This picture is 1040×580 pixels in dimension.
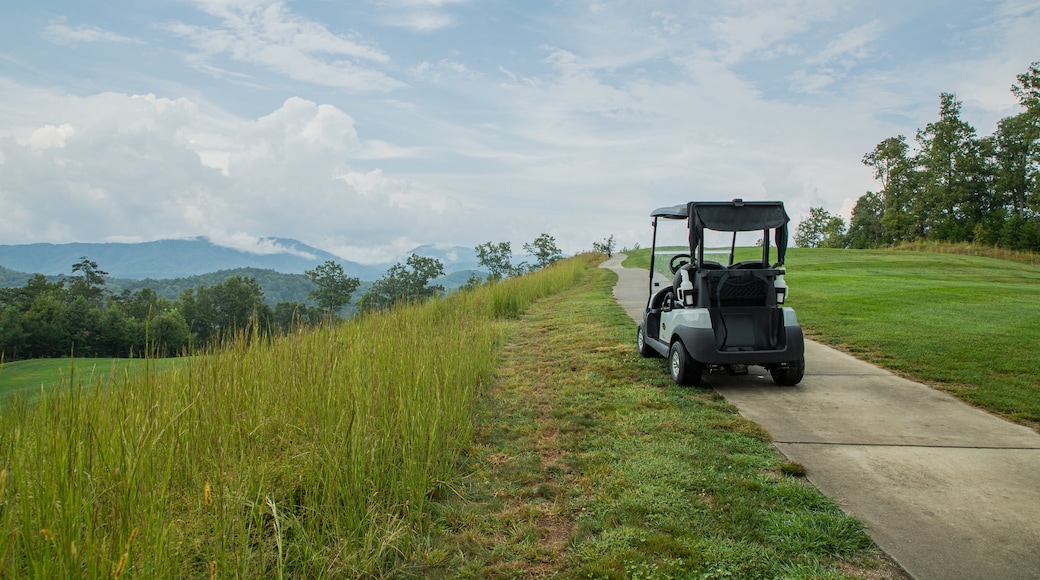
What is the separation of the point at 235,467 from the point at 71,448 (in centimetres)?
67

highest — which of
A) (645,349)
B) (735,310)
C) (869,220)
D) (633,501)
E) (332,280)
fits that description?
(869,220)

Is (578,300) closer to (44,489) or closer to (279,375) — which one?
(279,375)

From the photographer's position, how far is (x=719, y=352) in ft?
18.1

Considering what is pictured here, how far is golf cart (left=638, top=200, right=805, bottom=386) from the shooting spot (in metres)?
5.60

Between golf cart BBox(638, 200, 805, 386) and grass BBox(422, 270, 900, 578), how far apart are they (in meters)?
0.52

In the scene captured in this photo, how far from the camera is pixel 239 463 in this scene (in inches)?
107

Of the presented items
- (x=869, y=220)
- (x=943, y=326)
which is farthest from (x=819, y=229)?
(x=943, y=326)

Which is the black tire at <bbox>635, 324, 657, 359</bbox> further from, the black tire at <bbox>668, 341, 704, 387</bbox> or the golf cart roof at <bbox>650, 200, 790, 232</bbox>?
the golf cart roof at <bbox>650, 200, 790, 232</bbox>

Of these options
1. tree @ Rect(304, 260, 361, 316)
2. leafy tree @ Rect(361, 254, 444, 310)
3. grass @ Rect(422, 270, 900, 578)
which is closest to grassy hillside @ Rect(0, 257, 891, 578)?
grass @ Rect(422, 270, 900, 578)

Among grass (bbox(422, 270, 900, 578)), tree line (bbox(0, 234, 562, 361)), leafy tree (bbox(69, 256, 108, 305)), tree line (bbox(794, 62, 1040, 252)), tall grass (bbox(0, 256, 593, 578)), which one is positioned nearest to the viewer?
tall grass (bbox(0, 256, 593, 578))

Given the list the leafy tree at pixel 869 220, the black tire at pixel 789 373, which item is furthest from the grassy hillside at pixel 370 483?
the leafy tree at pixel 869 220

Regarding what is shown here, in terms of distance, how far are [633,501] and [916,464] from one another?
2059mm

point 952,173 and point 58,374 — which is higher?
point 952,173

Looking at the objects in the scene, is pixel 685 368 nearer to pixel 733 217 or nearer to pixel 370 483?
pixel 733 217
